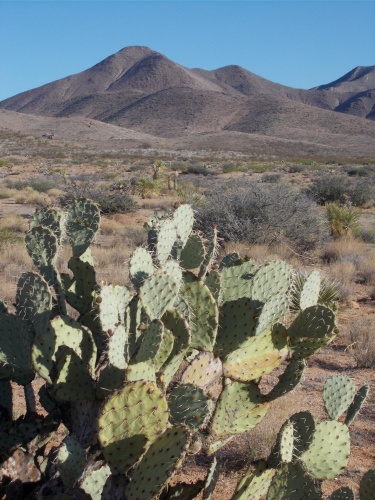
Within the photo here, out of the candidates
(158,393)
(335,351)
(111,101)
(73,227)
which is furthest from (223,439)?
(111,101)

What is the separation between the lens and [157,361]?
290cm

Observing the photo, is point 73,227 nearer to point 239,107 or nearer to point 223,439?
point 223,439

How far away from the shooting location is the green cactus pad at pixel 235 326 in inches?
126

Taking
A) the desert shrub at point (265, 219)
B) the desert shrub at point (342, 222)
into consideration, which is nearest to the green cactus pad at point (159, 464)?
the desert shrub at point (265, 219)

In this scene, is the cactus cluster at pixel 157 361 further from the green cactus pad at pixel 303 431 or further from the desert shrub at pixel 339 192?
the desert shrub at pixel 339 192

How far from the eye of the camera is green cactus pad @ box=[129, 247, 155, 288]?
3.20m

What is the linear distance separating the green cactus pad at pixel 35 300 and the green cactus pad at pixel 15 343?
7cm

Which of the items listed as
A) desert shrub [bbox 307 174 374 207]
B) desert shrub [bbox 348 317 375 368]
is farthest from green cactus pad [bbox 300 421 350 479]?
desert shrub [bbox 307 174 374 207]

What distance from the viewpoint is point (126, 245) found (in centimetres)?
1290

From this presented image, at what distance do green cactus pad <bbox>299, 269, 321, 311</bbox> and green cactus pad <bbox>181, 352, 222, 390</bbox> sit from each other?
2.19ft

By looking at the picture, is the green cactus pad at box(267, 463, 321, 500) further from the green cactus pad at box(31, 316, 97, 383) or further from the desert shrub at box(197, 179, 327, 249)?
the desert shrub at box(197, 179, 327, 249)

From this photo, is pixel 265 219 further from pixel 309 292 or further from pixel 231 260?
pixel 309 292

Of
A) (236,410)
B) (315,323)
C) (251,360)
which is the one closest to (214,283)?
(251,360)

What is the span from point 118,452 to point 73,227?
1391 millimetres
